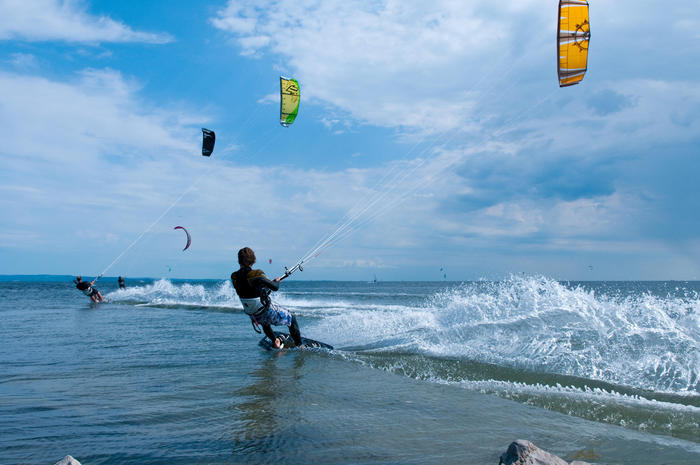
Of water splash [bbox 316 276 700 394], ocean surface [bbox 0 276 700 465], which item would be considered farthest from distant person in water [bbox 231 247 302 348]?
water splash [bbox 316 276 700 394]

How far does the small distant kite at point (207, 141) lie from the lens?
19253mm

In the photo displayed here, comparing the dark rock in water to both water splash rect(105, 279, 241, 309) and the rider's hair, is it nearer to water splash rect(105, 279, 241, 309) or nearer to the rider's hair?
the rider's hair

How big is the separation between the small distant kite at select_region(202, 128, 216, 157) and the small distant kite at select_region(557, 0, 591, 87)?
1412 centimetres

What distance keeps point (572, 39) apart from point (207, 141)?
14612 millimetres

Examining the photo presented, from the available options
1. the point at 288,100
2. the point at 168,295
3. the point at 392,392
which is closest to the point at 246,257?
the point at 392,392

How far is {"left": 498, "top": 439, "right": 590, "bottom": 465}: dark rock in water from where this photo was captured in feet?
10.3

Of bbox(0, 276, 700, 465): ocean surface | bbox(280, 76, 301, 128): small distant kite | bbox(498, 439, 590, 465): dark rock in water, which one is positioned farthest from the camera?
bbox(280, 76, 301, 128): small distant kite

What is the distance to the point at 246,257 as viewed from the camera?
8.81 metres

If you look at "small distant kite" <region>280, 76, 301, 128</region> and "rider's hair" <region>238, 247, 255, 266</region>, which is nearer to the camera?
"rider's hair" <region>238, 247, 255, 266</region>

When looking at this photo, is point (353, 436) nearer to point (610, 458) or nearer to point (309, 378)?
point (610, 458)

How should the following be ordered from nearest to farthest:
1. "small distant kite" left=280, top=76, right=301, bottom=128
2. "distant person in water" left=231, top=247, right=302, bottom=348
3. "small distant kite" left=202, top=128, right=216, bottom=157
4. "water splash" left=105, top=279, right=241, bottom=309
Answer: "distant person in water" left=231, top=247, right=302, bottom=348 < "small distant kite" left=280, top=76, right=301, bottom=128 < "small distant kite" left=202, top=128, right=216, bottom=157 < "water splash" left=105, top=279, right=241, bottom=309

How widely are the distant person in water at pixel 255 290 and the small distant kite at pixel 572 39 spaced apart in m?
8.31

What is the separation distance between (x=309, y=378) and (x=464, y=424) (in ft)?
10.9

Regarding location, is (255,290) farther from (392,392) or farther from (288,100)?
(288,100)
